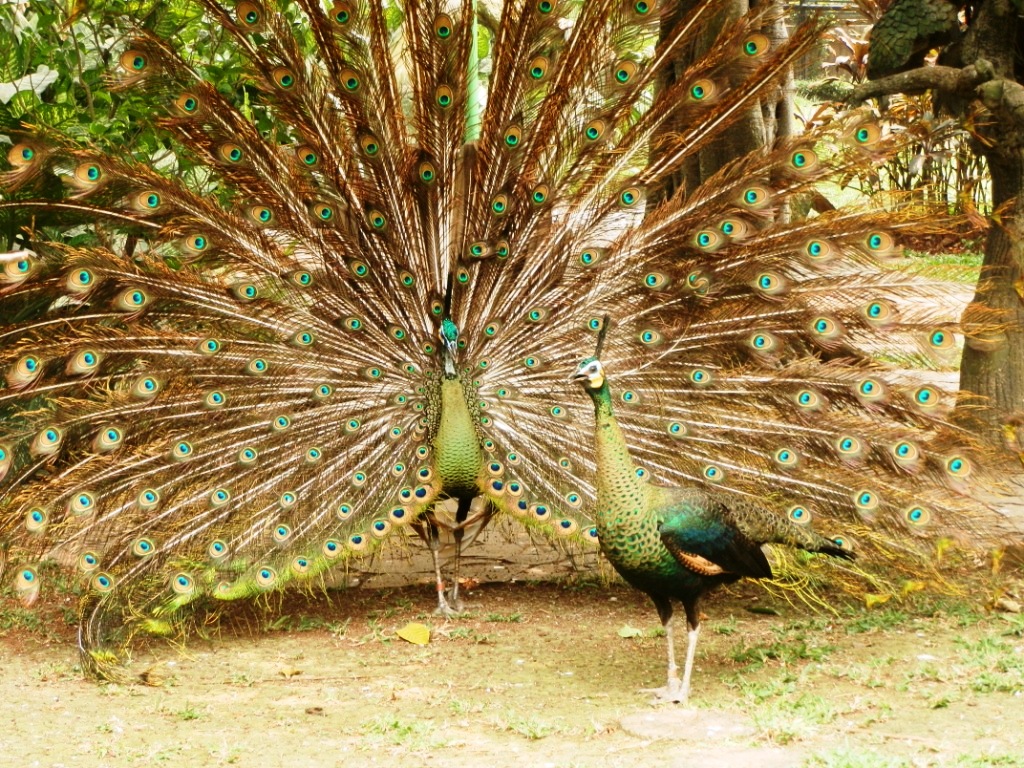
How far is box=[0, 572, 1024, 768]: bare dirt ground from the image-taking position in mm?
4551

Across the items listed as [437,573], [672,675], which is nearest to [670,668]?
[672,675]

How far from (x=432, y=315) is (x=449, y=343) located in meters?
0.34

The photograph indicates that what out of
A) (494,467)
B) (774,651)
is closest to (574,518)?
(494,467)

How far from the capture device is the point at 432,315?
662cm

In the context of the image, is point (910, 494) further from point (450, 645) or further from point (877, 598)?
point (450, 645)

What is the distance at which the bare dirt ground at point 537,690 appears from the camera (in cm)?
455

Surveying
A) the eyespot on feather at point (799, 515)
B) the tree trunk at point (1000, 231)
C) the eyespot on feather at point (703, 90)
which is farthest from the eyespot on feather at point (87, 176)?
the tree trunk at point (1000, 231)

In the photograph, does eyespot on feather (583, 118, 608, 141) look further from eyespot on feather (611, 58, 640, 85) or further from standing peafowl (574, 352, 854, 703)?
standing peafowl (574, 352, 854, 703)

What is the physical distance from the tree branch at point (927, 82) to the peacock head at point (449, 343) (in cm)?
252

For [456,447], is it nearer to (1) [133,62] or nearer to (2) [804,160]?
(2) [804,160]

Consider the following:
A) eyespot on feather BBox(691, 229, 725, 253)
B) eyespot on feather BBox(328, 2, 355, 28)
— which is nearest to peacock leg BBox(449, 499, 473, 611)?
eyespot on feather BBox(691, 229, 725, 253)

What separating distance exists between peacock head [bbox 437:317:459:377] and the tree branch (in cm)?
252

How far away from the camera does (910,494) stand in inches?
224

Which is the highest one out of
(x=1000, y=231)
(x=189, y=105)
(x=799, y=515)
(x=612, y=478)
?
(x=189, y=105)
